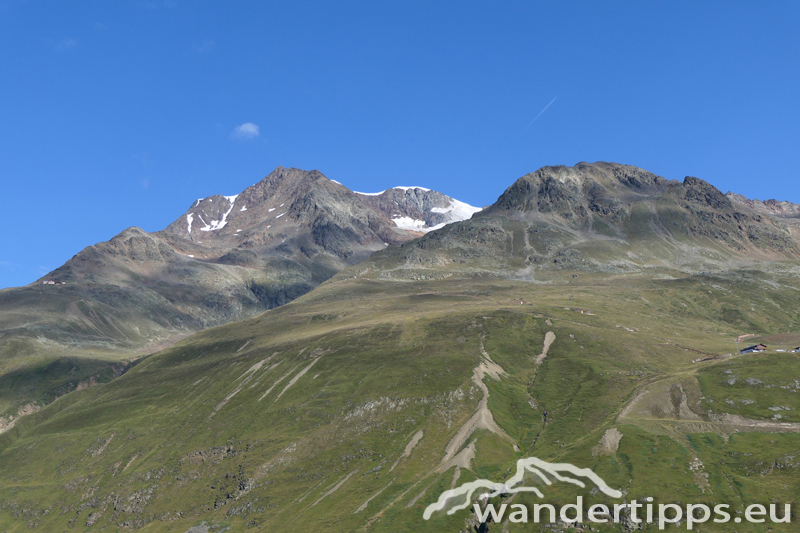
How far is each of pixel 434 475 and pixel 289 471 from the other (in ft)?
202

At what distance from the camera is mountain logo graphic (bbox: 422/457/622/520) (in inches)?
5551

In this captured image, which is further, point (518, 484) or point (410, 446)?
point (410, 446)

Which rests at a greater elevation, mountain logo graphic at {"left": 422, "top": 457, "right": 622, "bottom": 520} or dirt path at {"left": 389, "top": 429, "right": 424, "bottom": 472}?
dirt path at {"left": 389, "top": 429, "right": 424, "bottom": 472}

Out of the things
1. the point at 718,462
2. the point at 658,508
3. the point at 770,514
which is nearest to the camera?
the point at 770,514

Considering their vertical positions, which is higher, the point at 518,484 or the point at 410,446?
the point at 410,446

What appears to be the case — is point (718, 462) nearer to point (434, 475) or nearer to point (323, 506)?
point (434, 475)

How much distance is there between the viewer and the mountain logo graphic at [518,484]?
141000 millimetres

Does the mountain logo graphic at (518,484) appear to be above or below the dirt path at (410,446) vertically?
below

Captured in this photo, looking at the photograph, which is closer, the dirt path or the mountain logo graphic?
the mountain logo graphic

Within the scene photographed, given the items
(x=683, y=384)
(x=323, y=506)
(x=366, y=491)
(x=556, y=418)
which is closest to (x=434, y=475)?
(x=366, y=491)

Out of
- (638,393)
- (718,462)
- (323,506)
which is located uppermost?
(638,393)

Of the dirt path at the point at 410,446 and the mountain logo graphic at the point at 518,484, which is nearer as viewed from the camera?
the mountain logo graphic at the point at 518,484

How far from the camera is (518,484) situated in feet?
479

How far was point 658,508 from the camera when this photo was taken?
12156 cm
